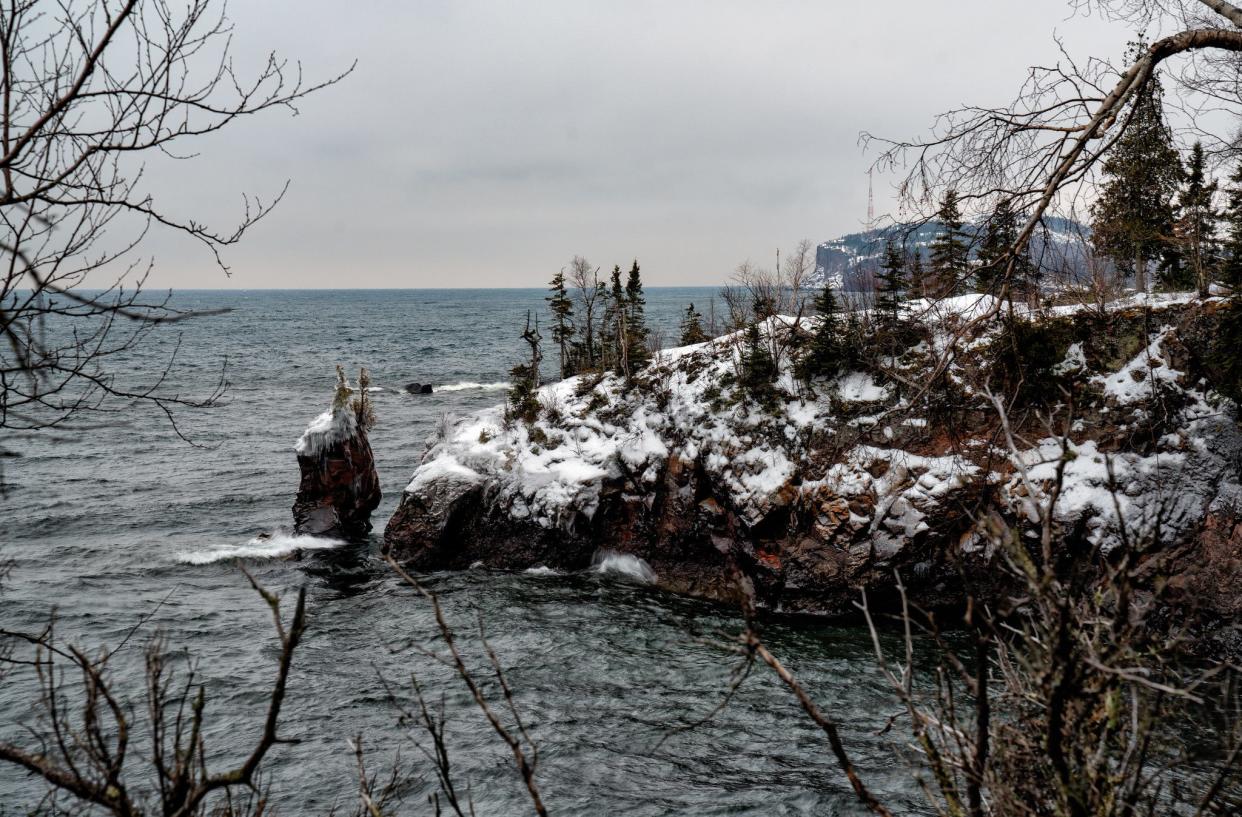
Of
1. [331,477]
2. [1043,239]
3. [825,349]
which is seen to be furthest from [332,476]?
[1043,239]

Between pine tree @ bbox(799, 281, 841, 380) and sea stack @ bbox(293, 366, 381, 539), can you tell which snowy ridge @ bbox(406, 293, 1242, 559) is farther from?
sea stack @ bbox(293, 366, 381, 539)

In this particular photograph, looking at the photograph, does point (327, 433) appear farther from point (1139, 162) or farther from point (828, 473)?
point (1139, 162)

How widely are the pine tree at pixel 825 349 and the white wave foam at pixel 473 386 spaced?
35911 millimetres

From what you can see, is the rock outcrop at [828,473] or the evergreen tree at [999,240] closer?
the evergreen tree at [999,240]

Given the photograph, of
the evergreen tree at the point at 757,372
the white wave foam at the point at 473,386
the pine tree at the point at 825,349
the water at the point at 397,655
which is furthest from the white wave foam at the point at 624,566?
the white wave foam at the point at 473,386

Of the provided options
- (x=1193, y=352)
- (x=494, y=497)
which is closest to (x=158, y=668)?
(x=494, y=497)

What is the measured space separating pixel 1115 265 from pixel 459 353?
67169mm

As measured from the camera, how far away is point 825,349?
2259cm

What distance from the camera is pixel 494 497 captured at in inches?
911

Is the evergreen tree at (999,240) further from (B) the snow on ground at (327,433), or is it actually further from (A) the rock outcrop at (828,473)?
(B) the snow on ground at (327,433)

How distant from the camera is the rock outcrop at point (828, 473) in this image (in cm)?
1733

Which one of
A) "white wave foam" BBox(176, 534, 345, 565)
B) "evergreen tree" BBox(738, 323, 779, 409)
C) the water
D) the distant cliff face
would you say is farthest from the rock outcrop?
the distant cliff face

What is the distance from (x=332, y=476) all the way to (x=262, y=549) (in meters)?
3.15

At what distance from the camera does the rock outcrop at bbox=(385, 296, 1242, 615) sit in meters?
17.3
